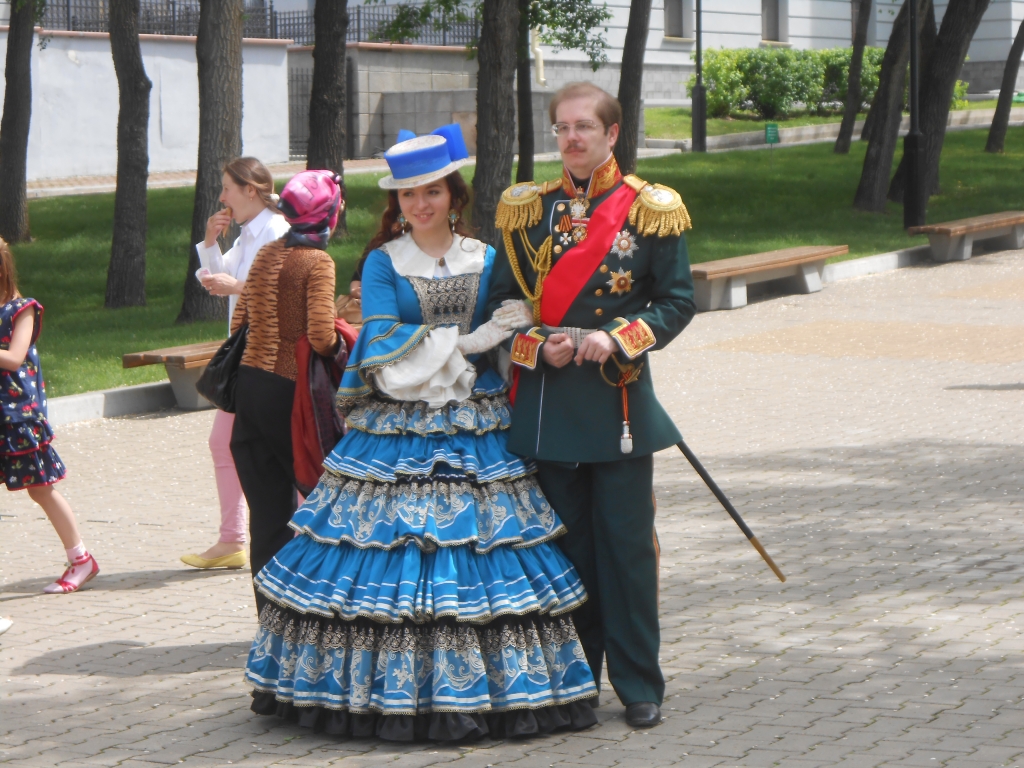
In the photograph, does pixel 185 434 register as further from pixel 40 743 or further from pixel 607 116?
pixel 607 116

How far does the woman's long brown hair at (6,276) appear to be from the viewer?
6.43 meters

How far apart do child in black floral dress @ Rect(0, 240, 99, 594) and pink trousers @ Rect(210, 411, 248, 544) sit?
649 millimetres

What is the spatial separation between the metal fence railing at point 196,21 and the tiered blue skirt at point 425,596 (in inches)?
778

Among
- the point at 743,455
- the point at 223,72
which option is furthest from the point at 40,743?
the point at 223,72

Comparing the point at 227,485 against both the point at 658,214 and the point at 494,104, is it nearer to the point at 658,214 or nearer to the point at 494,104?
the point at 658,214

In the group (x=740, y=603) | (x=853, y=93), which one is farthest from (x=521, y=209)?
(x=853, y=93)

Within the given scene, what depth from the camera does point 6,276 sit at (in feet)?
21.2

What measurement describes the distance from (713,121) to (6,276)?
3372 cm

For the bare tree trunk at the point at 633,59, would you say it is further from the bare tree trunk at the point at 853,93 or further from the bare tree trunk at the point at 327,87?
the bare tree trunk at the point at 853,93

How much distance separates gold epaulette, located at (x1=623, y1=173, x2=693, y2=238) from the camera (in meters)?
4.57

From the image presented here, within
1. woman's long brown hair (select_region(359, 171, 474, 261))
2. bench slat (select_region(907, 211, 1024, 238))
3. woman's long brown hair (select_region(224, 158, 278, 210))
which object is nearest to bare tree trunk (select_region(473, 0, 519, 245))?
bench slat (select_region(907, 211, 1024, 238))

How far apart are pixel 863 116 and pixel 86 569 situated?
37.7 meters

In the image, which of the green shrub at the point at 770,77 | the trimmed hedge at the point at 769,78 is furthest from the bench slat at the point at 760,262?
the green shrub at the point at 770,77

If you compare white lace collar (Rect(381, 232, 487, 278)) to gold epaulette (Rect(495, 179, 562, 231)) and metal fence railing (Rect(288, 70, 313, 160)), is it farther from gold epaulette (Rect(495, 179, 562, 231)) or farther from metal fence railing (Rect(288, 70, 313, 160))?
metal fence railing (Rect(288, 70, 313, 160))
